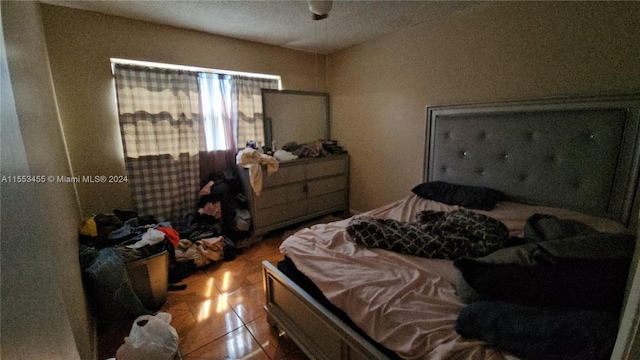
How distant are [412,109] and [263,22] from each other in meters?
1.68

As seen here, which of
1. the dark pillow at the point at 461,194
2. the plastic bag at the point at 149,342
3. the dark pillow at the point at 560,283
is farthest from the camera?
the dark pillow at the point at 461,194

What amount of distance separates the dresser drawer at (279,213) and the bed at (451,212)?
1201 mm

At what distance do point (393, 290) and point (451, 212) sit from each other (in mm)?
886

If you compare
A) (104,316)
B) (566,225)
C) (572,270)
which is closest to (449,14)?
(566,225)

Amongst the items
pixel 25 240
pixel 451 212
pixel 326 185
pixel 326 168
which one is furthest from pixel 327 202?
pixel 25 240

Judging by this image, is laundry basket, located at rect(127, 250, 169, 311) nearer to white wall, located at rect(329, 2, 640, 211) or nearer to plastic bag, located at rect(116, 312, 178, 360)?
plastic bag, located at rect(116, 312, 178, 360)

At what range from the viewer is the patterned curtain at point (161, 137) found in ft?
7.69

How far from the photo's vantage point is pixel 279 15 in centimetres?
223

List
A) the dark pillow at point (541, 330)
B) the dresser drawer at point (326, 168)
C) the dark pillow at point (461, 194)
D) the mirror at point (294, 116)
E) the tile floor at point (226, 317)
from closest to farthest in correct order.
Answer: the dark pillow at point (541, 330)
the tile floor at point (226, 317)
the dark pillow at point (461, 194)
the dresser drawer at point (326, 168)
the mirror at point (294, 116)

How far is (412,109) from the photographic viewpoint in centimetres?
265

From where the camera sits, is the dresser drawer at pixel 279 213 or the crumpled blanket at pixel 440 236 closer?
the crumpled blanket at pixel 440 236

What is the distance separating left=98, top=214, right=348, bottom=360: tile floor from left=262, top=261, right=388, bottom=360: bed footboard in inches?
5.4

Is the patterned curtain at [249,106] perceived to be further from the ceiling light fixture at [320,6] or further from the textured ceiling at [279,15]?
the ceiling light fixture at [320,6]

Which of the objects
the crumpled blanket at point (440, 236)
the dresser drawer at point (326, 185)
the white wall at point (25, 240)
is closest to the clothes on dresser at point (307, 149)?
the dresser drawer at point (326, 185)
